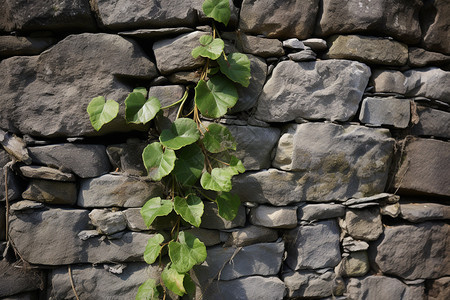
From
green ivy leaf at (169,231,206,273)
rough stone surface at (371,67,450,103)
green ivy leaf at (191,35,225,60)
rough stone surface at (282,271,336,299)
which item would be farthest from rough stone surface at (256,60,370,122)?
rough stone surface at (282,271,336,299)

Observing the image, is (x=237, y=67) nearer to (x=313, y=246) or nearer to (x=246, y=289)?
(x=313, y=246)

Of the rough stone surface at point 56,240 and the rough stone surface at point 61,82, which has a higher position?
the rough stone surface at point 61,82

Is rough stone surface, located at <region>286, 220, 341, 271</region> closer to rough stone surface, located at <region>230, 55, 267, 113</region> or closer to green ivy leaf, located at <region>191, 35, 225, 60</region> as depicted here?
rough stone surface, located at <region>230, 55, 267, 113</region>

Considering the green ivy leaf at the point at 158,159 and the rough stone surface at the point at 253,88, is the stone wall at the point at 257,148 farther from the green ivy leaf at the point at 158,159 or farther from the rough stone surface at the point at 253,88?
the green ivy leaf at the point at 158,159

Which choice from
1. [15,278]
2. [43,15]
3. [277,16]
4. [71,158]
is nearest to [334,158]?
[277,16]

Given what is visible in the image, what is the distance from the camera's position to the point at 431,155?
5.21 ft

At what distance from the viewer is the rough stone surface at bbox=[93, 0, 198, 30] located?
135 centimetres

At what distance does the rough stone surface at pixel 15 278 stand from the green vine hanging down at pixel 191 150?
0.50m

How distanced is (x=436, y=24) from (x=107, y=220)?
73.4 inches

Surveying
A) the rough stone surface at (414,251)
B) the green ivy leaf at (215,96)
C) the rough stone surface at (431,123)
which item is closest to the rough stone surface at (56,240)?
the green ivy leaf at (215,96)

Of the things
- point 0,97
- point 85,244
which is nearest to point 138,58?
point 0,97

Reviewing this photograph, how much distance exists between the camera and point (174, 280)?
51.2 inches

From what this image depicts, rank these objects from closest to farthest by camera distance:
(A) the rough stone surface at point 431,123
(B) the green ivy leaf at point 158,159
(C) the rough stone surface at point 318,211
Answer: (B) the green ivy leaf at point 158,159 → (C) the rough stone surface at point 318,211 → (A) the rough stone surface at point 431,123

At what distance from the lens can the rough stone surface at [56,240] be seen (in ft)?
4.51
